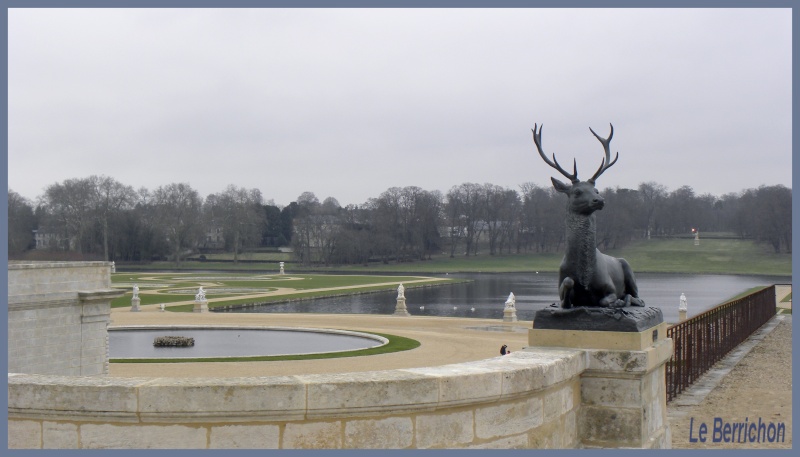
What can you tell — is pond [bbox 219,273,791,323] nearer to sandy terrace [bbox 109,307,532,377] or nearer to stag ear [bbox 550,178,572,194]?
sandy terrace [bbox 109,307,532,377]

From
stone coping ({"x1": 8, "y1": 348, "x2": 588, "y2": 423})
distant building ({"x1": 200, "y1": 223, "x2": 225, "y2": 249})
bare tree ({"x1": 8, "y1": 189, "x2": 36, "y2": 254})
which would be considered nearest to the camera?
stone coping ({"x1": 8, "y1": 348, "x2": 588, "y2": 423})

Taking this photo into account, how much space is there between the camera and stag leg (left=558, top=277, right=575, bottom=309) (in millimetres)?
7496

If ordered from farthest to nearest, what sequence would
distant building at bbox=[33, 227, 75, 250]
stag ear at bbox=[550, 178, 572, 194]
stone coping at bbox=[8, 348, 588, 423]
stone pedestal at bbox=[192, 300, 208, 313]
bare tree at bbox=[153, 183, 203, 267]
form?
bare tree at bbox=[153, 183, 203, 267] → distant building at bbox=[33, 227, 75, 250] → stone pedestal at bbox=[192, 300, 208, 313] → stag ear at bbox=[550, 178, 572, 194] → stone coping at bbox=[8, 348, 588, 423]

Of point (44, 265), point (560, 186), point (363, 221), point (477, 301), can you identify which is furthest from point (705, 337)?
point (363, 221)

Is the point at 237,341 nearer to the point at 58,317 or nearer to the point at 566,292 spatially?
the point at 58,317

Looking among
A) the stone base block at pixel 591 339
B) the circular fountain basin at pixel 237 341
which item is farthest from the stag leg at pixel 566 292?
the circular fountain basin at pixel 237 341

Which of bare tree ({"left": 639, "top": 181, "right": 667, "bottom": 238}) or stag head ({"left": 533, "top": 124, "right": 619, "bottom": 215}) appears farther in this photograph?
bare tree ({"left": 639, "top": 181, "right": 667, "bottom": 238})

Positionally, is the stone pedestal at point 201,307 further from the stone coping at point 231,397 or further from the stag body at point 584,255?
the stone coping at point 231,397

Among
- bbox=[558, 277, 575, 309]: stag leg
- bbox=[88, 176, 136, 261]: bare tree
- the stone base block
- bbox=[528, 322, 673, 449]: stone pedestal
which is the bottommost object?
bbox=[528, 322, 673, 449]: stone pedestal

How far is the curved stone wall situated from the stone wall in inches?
542

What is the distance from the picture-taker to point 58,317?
62.1 ft

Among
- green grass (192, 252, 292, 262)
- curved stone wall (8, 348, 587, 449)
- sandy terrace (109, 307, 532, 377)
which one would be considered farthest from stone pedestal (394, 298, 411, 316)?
green grass (192, 252, 292, 262)

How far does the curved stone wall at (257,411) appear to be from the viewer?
516cm

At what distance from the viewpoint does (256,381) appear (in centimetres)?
529
